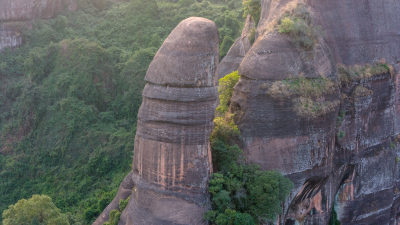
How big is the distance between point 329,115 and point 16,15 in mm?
25463

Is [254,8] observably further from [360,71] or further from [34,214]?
[34,214]

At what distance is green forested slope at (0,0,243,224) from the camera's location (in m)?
22.4

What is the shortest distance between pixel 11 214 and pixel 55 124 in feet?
42.8

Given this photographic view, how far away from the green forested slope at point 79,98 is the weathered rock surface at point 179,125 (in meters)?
7.04

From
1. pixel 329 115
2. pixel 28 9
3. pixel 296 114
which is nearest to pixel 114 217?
pixel 296 114

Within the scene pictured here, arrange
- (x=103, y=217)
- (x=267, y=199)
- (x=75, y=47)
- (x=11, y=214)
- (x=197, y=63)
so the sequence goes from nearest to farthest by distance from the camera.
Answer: (x=197, y=63) < (x=267, y=199) < (x=11, y=214) < (x=103, y=217) < (x=75, y=47)

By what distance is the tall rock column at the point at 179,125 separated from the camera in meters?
11.0

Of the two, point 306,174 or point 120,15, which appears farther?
point 120,15

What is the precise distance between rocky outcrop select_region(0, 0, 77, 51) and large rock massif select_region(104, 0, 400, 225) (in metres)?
21.6

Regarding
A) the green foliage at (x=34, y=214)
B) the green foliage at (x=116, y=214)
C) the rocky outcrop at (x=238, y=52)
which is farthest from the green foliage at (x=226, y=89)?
the green foliage at (x=34, y=214)

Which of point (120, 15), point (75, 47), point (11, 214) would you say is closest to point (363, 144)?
point (11, 214)

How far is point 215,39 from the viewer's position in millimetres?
11289

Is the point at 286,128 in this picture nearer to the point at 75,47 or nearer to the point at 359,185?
the point at 359,185

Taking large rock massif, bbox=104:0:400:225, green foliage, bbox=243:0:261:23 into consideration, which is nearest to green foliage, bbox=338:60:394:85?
large rock massif, bbox=104:0:400:225
